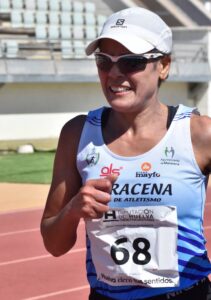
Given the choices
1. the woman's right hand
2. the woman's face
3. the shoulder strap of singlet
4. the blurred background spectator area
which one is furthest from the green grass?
the woman's right hand

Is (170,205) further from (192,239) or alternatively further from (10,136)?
(10,136)

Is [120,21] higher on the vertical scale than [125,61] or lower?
higher

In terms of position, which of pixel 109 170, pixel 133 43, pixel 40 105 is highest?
pixel 133 43

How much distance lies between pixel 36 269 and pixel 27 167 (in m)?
9.22

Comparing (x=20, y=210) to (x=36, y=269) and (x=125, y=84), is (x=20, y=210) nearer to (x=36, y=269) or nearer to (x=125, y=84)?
(x=36, y=269)

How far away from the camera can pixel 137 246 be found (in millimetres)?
2590

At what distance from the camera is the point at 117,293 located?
102 inches

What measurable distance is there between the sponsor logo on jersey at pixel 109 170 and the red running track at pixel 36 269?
145 inches

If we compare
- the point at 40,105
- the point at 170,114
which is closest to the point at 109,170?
the point at 170,114

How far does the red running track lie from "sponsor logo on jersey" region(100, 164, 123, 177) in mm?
3691

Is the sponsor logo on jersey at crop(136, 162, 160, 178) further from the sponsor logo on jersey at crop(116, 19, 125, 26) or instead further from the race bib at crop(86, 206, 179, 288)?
the sponsor logo on jersey at crop(116, 19, 125, 26)

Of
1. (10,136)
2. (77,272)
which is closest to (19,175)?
(10,136)

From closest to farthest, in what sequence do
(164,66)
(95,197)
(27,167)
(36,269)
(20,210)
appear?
(95,197)
(164,66)
(36,269)
(20,210)
(27,167)

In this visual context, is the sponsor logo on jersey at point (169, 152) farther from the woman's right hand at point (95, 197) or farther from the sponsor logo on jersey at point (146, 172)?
the woman's right hand at point (95, 197)
